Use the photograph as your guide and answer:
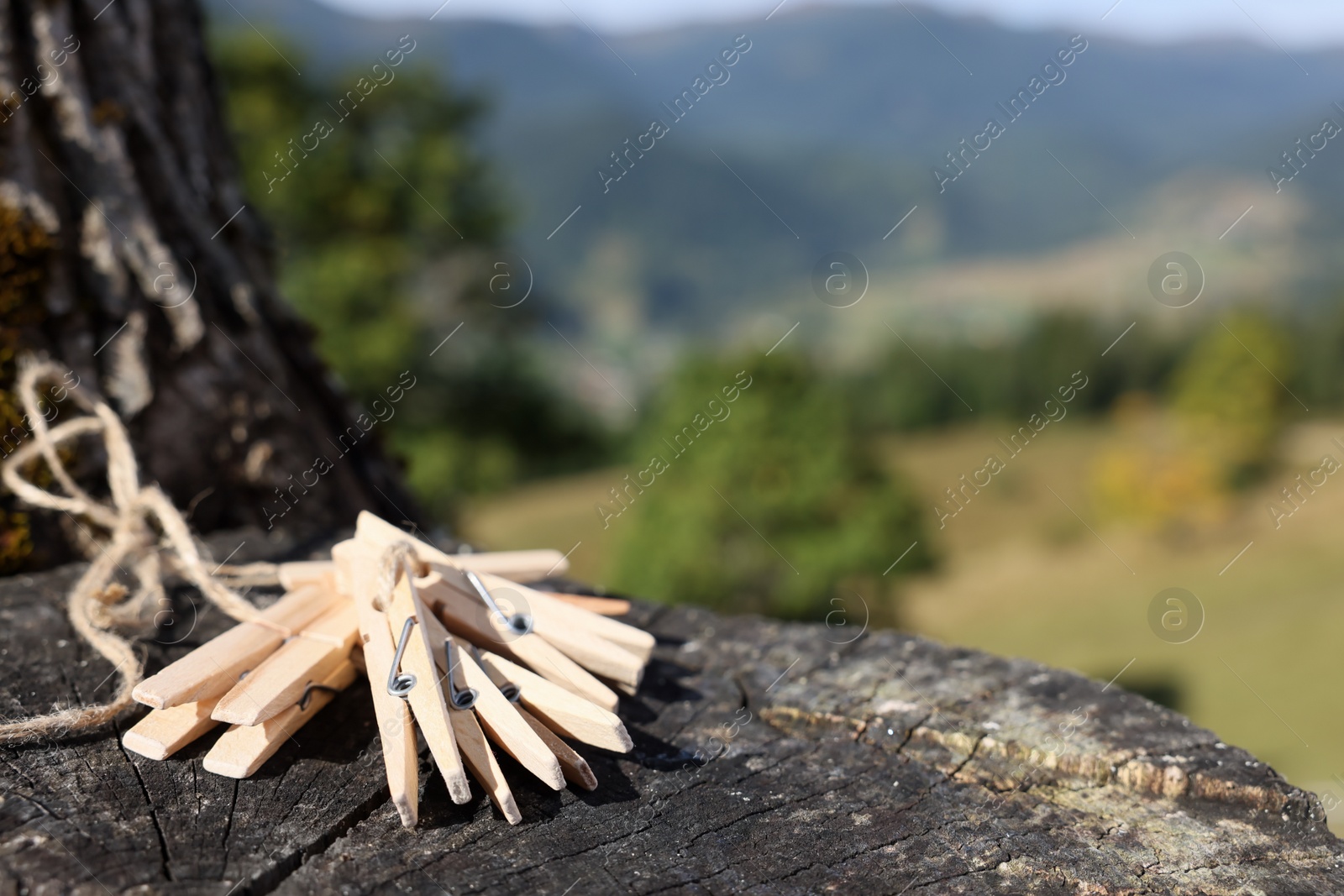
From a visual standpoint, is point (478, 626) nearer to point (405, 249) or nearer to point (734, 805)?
point (734, 805)

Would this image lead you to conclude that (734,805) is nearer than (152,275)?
Yes

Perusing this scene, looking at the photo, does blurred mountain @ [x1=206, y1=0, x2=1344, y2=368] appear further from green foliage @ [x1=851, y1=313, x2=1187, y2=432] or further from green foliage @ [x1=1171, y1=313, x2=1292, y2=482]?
green foliage @ [x1=1171, y1=313, x2=1292, y2=482]

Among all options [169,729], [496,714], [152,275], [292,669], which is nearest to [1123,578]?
[152,275]

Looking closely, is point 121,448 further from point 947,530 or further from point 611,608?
point 947,530

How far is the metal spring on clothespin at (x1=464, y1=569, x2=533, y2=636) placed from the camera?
185 cm

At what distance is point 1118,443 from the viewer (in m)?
31.7

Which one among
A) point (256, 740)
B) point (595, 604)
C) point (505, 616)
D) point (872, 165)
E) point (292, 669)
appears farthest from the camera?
point (872, 165)

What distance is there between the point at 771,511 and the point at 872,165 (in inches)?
5189

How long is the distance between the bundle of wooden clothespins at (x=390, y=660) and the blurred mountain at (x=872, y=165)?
236 feet

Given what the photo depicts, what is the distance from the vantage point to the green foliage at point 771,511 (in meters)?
12.0

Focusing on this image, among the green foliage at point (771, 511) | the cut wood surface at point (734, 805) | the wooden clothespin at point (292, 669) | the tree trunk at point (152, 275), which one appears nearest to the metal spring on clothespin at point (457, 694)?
the cut wood surface at point (734, 805)

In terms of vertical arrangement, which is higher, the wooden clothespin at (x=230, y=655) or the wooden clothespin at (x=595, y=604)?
the wooden clothespin at (x=230, y=655)

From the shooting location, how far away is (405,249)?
16344mm

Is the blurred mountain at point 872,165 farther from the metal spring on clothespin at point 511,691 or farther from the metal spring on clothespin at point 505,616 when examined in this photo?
the metal spring on clothespin at point 511,691
